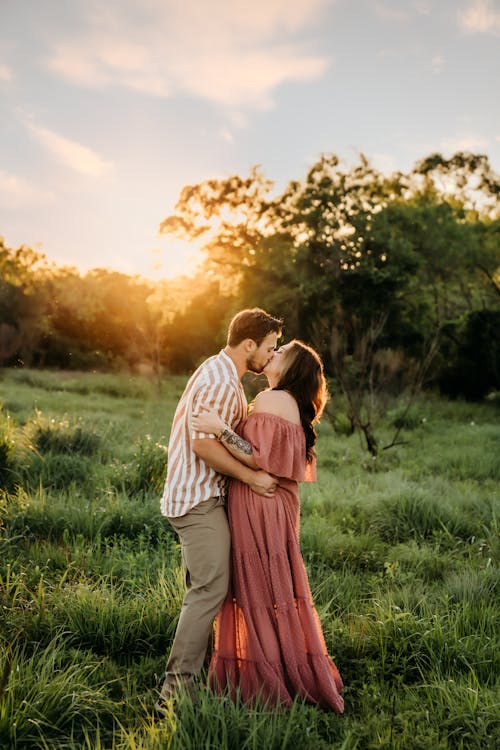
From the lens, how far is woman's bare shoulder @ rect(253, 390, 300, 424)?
10.8 feet

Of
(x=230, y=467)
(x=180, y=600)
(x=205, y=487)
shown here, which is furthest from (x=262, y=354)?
(x=180, y=600)

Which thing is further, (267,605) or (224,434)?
(267,605)

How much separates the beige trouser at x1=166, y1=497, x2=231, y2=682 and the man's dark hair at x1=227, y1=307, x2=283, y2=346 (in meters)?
0.91

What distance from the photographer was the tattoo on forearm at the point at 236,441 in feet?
10.1

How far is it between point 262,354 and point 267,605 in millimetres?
1385

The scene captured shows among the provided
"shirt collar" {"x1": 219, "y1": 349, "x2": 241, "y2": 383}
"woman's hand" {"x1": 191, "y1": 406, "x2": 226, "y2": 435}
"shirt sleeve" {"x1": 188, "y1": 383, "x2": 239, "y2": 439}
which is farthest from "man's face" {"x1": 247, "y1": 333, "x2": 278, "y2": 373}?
"woman's hand" {"x1": 191, "y1": 406, "x2": 226, "y2": 435}

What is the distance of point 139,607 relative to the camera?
3877mm

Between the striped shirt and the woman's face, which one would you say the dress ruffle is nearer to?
the striped shirt

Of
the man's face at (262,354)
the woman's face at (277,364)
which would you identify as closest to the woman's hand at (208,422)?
the man's face at (262,354)

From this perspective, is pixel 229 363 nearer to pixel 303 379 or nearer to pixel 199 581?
pixel 303 379

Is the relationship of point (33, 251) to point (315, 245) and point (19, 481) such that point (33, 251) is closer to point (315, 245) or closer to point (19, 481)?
point (315, 245)

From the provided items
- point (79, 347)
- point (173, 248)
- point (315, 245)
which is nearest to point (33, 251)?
point (79, 347)

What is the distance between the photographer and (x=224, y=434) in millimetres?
3064

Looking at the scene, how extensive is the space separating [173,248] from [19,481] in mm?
20950
